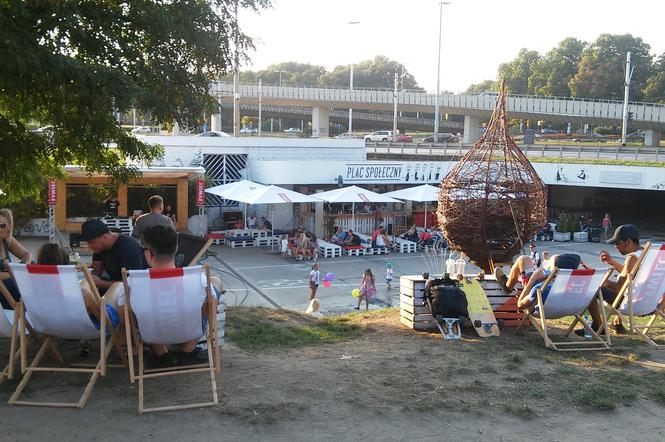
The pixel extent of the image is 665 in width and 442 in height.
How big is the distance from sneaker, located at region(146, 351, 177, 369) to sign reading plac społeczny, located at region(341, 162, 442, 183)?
77.0 feet

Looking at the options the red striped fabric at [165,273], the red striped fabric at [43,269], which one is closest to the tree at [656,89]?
the red striped fabric at [165,273]

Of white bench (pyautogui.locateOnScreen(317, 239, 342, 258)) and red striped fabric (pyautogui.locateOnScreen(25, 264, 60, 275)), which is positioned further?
white bench (pyautogui.locateOnScreen(317, 239, 342, 258))

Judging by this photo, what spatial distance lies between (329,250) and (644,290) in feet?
55.0

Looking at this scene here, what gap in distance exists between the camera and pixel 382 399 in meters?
5.00

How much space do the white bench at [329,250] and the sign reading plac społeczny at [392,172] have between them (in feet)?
17.5

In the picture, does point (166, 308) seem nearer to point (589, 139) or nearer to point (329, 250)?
point (329, 250)

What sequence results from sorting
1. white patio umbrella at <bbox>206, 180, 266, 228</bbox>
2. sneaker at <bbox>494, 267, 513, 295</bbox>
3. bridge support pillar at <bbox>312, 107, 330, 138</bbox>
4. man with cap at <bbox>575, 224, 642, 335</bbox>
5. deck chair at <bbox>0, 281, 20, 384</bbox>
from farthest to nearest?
bridge support pillar at <bbox>312, 107, 330, 138</bbox> → white patio umbrella at <bbox>206, 180, 266, 228</bbox> → sneaker at <bbox>494, 267, 513, 295</bbox> → man with cap at <bbox>575, 224, 642, 335</bbox> → deck chair at <bbox>0, 281, 20, 384</bbox>

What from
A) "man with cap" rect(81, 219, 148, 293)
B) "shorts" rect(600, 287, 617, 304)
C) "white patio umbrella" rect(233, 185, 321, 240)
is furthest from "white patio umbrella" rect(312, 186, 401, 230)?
"man with cap" rect(81, 219, 148, 293)

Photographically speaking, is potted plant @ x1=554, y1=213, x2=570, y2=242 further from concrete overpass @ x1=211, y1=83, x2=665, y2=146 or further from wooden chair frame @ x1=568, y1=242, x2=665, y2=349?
wooden chair frame @ x1=568, y1=242, x2=665, y2=349

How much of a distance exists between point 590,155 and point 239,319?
28.7m

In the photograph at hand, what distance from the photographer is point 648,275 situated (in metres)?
7.29

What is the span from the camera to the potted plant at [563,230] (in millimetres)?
28719

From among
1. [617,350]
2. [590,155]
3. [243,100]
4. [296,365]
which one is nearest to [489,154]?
[617,350]

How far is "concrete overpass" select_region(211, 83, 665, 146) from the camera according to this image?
48844 millimetres
